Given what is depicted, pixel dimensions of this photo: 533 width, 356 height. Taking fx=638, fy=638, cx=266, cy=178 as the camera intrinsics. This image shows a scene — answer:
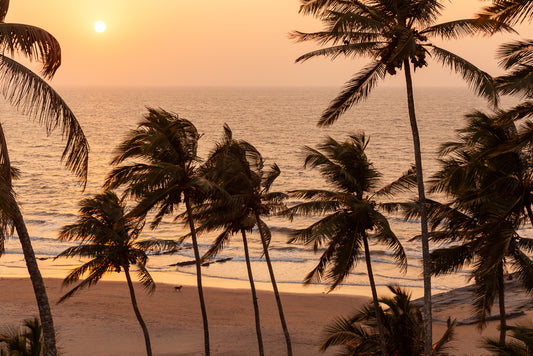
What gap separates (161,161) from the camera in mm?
19250

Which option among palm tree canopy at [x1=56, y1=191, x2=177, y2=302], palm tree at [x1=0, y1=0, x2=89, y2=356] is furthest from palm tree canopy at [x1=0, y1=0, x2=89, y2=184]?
palm tree canopy at [x1=56, y1=191, x2=177, y2=302]

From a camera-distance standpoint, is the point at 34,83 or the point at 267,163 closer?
the point at 34,83

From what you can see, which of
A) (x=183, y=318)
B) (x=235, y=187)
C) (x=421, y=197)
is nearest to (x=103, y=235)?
(x=235, y=187)

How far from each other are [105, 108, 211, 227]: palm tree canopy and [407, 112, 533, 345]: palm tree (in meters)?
6.90

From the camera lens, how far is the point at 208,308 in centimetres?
3328

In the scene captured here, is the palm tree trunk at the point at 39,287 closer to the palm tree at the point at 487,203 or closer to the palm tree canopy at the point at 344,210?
the palm tree canopy at the point at 344,210

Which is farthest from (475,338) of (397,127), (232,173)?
(397,127)

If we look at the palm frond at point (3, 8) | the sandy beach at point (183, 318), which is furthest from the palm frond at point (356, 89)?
the sandy beach at point (183, 318)

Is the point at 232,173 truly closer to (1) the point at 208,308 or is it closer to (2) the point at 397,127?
(1) the point at 208,308

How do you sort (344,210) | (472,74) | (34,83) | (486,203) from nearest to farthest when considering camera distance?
(34,83), (472,74), (486,203), (344,210)

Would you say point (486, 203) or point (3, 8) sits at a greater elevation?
point (3, 8)

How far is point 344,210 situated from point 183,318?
1569cm

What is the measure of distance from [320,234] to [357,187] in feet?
8.42

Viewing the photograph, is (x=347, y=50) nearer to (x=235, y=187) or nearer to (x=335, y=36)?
(x=335, y=36)
